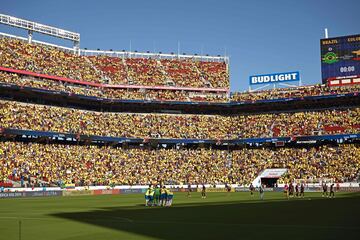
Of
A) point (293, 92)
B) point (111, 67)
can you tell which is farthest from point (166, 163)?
point (293, 92)

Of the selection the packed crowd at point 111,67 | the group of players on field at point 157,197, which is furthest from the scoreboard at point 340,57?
the group of players on field at point 157,197

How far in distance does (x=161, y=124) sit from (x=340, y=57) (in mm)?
38602

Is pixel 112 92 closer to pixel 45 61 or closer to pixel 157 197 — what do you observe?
pixel 45 61

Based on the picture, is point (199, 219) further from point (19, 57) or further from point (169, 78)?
point (169, 78)

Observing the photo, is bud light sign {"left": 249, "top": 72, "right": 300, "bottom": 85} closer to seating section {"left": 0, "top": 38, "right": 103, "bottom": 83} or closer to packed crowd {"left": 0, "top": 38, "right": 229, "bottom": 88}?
packed crowd {"left": 0, "top": 38, "right": 229, "bottom": 88}

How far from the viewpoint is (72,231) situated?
22844mm

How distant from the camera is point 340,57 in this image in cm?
9225

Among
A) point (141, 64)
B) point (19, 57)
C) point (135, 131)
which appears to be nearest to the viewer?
point (19, 57)

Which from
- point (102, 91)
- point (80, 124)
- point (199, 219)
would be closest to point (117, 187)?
point (80, 124)

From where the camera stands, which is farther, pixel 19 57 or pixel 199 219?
pixel 19 57

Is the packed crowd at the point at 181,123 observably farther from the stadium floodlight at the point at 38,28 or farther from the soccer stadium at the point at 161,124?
the stadium floodlight at the point at 38,28

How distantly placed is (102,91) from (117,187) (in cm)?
2549

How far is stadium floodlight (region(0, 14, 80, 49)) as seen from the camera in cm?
9281

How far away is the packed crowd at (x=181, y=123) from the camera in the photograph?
8231 centimetres
